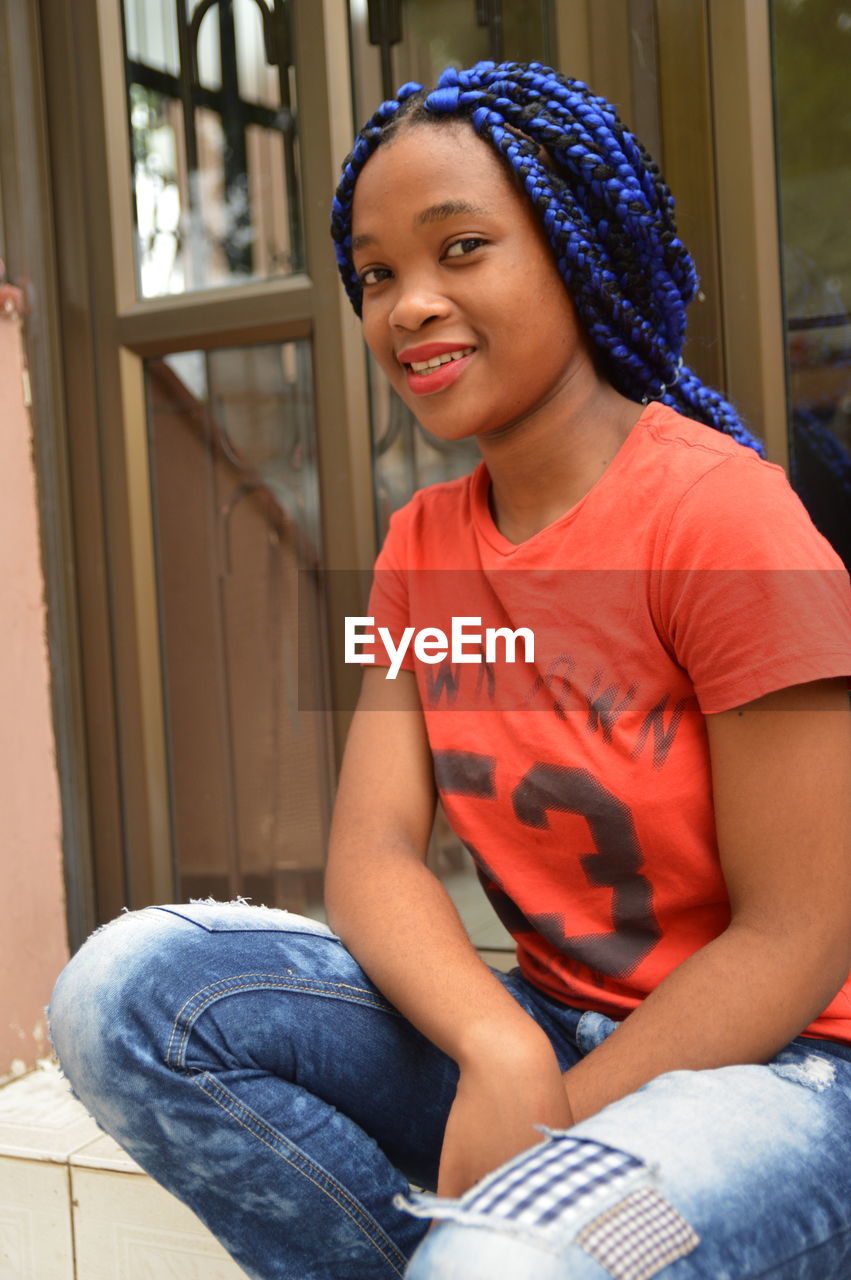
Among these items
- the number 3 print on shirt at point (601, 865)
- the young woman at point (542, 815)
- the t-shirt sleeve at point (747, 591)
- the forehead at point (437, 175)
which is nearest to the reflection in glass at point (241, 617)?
the young woman at point (542, 815)

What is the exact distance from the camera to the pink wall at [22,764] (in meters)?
2.06

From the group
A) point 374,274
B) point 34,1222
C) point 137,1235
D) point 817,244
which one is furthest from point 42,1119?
point 817,244

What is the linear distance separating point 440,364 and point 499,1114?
0.72 metres

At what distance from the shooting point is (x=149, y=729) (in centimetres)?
214

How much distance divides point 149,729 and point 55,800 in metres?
0.19

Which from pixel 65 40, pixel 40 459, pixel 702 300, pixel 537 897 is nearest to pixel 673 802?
pixel 537 897

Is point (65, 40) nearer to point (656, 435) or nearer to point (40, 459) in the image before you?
point (40, 459)

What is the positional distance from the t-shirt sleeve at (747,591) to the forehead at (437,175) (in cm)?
35

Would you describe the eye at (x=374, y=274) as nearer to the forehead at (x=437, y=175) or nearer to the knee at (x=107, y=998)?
the forehead at (x=437, y=175)

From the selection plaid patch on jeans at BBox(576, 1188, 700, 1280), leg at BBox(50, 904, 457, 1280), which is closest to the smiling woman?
leg at BBox(50, 904, 457, 1280)

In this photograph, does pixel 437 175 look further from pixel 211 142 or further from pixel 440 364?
pixel 211 142

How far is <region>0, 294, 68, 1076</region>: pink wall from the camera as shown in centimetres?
206

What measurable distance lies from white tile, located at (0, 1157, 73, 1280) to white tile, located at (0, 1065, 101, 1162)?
22 mm

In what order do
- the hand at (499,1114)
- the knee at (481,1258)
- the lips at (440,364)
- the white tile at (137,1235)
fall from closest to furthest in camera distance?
the knee at (481,1258)
the hand at (499,1114)
the lips at (440,364)
the white tile at (137,1235)
